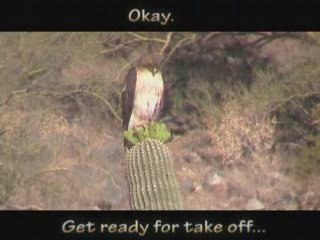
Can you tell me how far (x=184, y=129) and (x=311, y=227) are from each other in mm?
484

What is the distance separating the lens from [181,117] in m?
2.11

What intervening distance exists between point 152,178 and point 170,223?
0.53 feet

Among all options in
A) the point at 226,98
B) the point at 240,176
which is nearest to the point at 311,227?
the point at 240,176

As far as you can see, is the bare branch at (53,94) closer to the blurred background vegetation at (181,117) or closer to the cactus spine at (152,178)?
the blurred background vegetation at (181,117)

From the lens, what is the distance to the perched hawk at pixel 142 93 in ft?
6.76

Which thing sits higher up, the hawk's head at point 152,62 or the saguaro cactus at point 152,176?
the hawk's head at point 152,62

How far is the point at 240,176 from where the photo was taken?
2090 millimetres

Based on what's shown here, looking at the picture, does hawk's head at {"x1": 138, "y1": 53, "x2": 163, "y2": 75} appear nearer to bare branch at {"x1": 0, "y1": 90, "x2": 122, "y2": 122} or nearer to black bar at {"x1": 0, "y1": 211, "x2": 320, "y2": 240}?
bare branch at {"x1": 0, "y1": 90, "x2": 122, "y2": 122}

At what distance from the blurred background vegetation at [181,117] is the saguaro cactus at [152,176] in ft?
0.14

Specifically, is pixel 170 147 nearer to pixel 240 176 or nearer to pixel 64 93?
pixel 240 176
